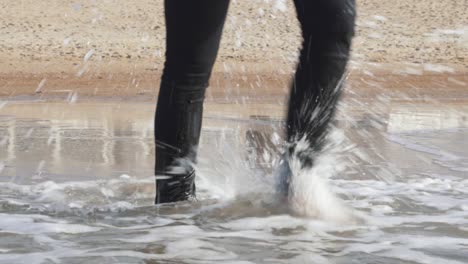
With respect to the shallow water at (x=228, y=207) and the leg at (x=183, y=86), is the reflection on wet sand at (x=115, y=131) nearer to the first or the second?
the shallow water at (x=228, y=207)

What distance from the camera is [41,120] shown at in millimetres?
5684

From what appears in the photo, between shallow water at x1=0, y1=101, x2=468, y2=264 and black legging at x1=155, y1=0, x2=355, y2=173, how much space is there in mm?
113

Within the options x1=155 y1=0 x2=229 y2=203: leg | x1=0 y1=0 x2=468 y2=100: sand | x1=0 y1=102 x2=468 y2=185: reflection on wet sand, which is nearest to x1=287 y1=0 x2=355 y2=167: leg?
x1=155 y1=0 x2=229 y2=203: leg

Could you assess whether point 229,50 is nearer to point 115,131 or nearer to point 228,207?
point 115,131

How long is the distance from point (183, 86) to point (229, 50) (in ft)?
36.1

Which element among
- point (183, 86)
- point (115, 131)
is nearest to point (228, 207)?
point (183, 86)

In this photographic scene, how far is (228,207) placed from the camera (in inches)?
91.0

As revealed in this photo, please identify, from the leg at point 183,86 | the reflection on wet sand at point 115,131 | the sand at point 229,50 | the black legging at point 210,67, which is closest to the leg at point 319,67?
the black legging at point 210,67

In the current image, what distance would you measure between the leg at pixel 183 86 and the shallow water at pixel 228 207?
0.08 metres

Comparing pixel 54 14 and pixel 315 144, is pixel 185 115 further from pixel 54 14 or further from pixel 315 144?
pixel 54 14

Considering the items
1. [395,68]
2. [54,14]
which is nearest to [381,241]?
[395,68]

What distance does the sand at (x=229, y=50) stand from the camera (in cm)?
953

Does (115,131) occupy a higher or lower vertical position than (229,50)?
lower

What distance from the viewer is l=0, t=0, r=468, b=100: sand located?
31.3 ft
